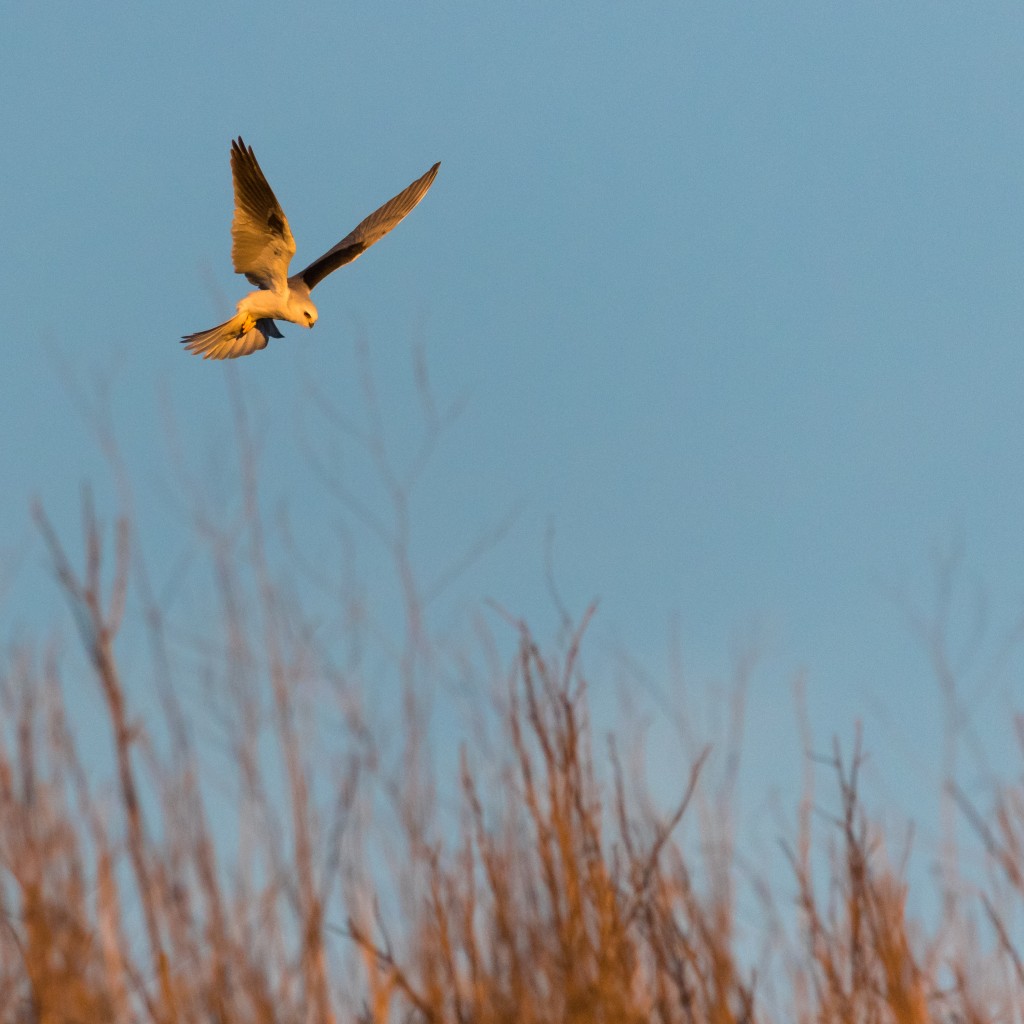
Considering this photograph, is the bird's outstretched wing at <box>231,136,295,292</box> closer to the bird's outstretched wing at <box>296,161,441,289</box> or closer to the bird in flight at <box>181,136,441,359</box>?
the bird in flight at <box>181,136,441,359</box>

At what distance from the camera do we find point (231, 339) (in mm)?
5297

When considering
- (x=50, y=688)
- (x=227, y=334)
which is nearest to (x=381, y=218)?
(x=227, y=334)

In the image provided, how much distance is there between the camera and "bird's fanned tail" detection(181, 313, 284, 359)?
522 centimetres

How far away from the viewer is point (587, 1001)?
2492mm

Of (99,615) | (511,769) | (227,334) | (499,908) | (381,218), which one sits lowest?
(499,908)

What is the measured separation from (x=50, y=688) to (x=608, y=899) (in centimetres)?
120

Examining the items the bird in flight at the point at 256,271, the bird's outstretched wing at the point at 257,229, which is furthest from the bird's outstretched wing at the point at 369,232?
the bird's outstretched wing at the point at 257,229

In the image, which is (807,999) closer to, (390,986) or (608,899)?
(608,899)

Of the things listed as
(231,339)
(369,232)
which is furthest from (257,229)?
(369,232)

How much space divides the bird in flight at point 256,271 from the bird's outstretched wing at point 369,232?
0.94 ft

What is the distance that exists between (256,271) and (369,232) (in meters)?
1.07

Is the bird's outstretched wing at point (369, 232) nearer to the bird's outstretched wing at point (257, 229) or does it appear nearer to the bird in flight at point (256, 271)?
the bird in flight at point (256, 271)

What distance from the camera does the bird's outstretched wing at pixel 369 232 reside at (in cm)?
602

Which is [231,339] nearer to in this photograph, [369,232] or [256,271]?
[256,271]
